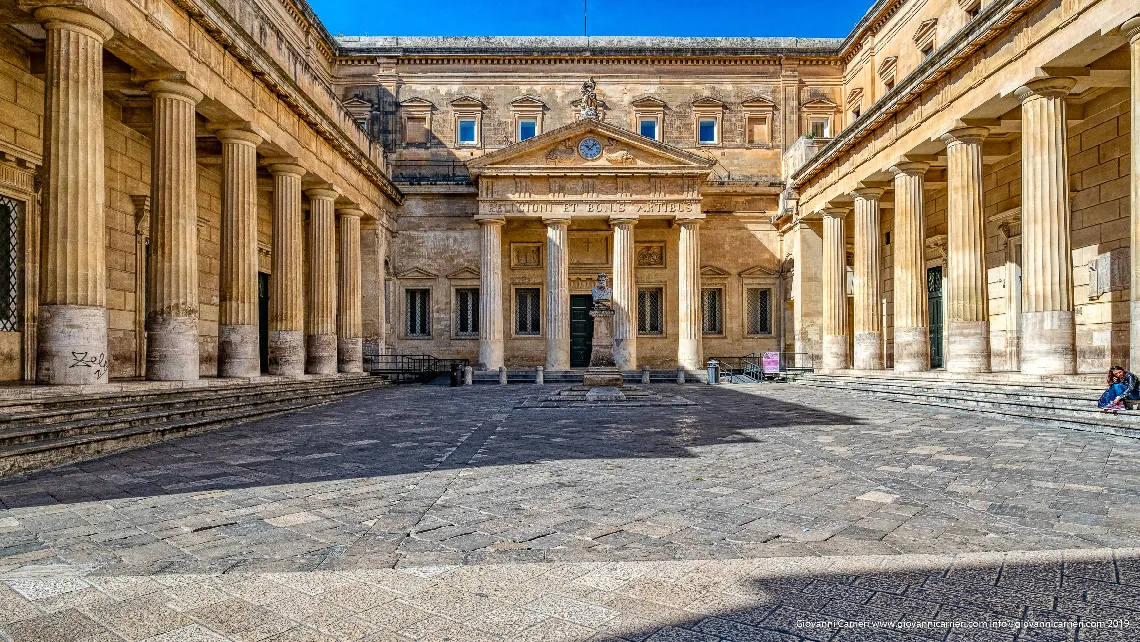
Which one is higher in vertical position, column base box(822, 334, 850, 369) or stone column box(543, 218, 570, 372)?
stone column box(543, 218, 570, 372)

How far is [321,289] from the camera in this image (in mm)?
19328

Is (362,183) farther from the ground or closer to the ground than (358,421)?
farther from the ground

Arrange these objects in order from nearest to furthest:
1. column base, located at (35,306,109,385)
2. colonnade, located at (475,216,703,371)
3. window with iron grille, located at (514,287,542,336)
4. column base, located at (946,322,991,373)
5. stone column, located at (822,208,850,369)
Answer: column base, located at (35,306,109,385), column base, located at (946,322,991,373), stone column, located at (822,208,850,369), colonnade, located at (475,216,703,371), window with iron grille, located at (514,287,542,336)

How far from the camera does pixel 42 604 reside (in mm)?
3355

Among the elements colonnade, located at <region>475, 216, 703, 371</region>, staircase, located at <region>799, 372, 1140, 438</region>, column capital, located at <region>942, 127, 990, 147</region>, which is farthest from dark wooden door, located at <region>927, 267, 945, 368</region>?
colonnade, located at <region>475, 216, 703, 371</region>

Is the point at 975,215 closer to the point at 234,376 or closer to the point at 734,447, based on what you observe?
the point at 734,447

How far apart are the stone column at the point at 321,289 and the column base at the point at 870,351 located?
1391 centimetres

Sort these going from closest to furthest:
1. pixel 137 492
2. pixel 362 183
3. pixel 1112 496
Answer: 1. pixel 1112 496
2. pixel 137 492
3. pixel 362 183

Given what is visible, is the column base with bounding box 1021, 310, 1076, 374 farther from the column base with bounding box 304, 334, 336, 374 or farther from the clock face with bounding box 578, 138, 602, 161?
the clock face with bounding box 578, 138, 602, 161

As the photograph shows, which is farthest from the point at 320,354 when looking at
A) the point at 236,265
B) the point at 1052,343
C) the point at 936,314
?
the point at 936,314

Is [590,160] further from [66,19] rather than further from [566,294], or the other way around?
[66,19]

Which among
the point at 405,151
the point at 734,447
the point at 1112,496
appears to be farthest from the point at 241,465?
the point at 405,151

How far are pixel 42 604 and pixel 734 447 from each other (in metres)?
6.57

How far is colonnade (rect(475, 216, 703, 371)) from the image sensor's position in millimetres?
25734
